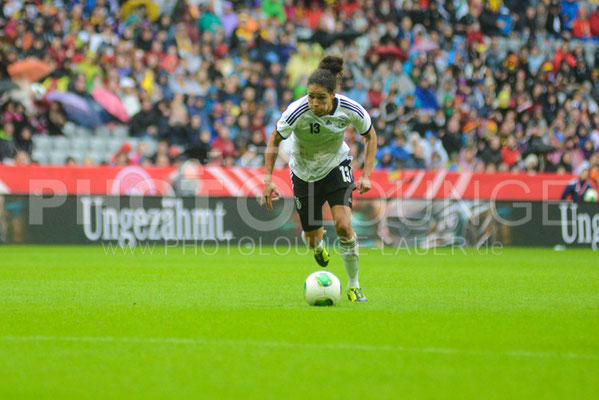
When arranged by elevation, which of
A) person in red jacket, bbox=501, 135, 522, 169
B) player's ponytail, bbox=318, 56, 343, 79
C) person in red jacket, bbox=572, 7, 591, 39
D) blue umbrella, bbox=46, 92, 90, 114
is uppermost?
person in red jacket, bbox=572, 7, 591, 39

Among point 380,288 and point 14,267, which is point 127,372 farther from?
point 14,267

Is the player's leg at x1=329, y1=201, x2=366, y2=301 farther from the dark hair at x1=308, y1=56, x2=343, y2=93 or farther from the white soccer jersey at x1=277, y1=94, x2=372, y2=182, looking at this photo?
the dark hair at x1=308, y1=56, x2=343, y2=93

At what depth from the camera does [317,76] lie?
25.8ft

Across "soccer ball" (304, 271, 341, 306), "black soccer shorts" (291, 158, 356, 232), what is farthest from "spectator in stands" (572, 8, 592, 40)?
"soccer ball" (304, 271, 341, 306)

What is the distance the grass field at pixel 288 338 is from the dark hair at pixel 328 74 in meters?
2.07

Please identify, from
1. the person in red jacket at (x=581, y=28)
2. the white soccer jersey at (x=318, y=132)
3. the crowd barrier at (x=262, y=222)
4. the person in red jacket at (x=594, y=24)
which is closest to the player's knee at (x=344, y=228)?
the white soccer jersey at (x=318, y=132)

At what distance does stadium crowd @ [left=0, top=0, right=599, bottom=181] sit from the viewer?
19625mm

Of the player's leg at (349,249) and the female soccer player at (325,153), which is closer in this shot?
the female soccer player at (325,153)

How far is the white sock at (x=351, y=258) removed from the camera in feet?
27.6

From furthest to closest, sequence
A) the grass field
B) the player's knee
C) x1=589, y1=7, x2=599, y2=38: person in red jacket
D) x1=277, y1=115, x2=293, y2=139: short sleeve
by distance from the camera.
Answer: x1=589, y1=7, x2=599, y2=38: person in red jacket
the player's knee
x1=277, y1=115, x2=293, y2=139: short sleeve
the grass field

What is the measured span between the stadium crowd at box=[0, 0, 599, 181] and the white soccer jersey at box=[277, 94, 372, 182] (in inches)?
405

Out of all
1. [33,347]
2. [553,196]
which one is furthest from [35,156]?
[33,347]

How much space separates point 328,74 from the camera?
792 centimetres

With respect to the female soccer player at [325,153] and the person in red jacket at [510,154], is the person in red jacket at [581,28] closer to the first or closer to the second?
the person in red jacket at [510,154]
